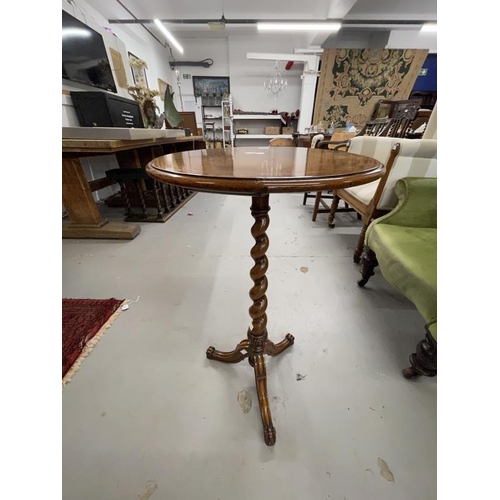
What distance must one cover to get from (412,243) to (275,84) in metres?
5.96

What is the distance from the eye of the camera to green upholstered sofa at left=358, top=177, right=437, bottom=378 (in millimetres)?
789

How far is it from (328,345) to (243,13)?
Result: 673 cm

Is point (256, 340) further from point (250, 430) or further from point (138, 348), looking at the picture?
point (138, 348)

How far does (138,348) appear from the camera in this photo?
1032 millimetres

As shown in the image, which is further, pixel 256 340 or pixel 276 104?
pixel 276 104

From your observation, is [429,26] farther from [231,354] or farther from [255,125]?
[231,354]

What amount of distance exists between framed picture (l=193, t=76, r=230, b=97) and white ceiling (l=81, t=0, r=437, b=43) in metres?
1.25

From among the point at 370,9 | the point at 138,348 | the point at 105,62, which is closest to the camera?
the point at 138,348

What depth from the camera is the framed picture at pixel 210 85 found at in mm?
6438

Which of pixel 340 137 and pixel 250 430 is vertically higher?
pixel 340 137

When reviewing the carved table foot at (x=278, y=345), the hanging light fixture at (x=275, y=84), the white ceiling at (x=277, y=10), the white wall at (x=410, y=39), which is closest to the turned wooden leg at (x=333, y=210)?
the carved table foot at (x=278, y=345)

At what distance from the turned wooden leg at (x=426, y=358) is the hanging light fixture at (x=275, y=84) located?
20.8 feet
